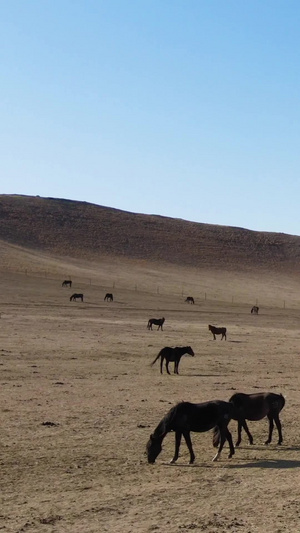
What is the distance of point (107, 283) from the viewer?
272 feet

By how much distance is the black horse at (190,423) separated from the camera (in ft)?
45.5

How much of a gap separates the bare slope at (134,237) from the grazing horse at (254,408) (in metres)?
90.5

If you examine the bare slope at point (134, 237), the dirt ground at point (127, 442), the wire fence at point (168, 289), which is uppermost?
the bare slope at point (134, 237)

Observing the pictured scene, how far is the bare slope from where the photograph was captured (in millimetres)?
112312

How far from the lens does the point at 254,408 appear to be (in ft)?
51.6

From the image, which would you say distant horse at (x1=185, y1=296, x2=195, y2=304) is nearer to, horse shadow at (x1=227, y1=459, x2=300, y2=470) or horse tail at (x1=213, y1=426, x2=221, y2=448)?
horse tail at (x1=213, y1=426, x2=221, y2=448)

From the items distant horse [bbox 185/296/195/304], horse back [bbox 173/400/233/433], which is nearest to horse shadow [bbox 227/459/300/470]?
horse back [bbox 173/400/233/433]

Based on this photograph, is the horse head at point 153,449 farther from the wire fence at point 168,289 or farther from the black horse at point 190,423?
the wire fence at point 168,289

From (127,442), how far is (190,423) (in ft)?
5.87

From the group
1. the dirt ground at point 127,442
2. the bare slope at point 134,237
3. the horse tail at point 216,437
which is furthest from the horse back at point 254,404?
the bare slope at point 134,237

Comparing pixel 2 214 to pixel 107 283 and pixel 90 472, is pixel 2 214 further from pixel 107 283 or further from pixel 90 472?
pixel 90 472


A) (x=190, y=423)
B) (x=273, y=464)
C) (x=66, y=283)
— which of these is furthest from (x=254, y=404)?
(x=66, y=283)

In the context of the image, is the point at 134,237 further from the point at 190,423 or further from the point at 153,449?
the point at 153,449

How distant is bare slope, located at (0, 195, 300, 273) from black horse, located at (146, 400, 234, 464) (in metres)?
91.9
